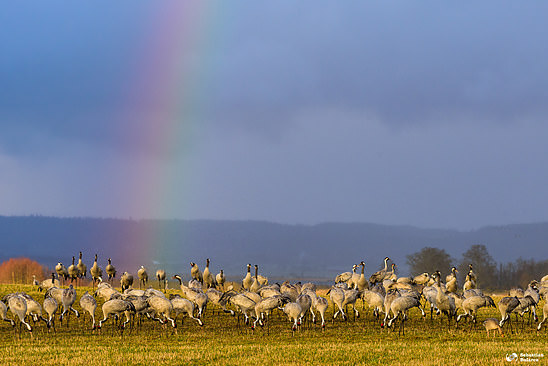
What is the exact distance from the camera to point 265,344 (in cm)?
2748

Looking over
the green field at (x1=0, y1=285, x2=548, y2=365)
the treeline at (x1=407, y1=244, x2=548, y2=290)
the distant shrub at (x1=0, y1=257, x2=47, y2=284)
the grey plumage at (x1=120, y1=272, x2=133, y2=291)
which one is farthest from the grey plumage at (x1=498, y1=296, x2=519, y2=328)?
the treeline at (x1=407, y1=244, x2=548, y2=290)

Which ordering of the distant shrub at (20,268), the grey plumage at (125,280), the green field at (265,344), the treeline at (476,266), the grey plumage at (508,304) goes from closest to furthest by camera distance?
the green field at (265,344) → the grey plumage at (508,304) → the grey plumage at (125,280) → the distant shrub at (20,268) → the treeline at (476,266)

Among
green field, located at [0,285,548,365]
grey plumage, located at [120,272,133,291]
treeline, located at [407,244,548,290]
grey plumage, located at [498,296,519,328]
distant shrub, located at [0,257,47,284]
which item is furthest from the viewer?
treeline, located at [407,244,548,290]

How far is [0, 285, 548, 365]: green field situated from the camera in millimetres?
23188

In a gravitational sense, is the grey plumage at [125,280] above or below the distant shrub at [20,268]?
above

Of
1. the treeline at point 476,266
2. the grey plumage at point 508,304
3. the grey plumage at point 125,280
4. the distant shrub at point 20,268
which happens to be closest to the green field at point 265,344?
the grey plumage at point 508,304

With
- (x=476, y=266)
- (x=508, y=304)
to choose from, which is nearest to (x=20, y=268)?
(x=476, y=266)

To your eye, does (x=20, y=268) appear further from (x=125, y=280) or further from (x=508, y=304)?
(x=508, y=304)

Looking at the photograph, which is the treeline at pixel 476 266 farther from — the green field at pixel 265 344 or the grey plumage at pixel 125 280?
the green field at pixel 265 344

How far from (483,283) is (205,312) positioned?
137 m

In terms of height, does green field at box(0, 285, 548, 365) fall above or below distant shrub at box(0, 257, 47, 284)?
above

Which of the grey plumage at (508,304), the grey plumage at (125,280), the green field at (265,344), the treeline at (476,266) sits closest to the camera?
the green field at (265,344)

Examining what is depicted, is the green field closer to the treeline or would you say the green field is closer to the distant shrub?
the distant shrub

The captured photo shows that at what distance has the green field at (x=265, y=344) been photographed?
23188 millimetres
